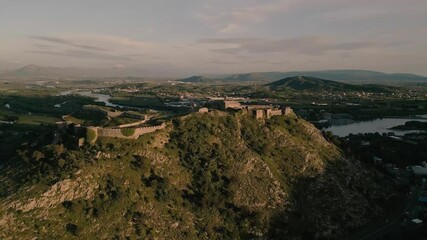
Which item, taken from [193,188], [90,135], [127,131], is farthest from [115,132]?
[193,188]

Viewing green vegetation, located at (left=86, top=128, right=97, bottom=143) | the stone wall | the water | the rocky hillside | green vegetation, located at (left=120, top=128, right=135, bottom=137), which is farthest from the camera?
the water

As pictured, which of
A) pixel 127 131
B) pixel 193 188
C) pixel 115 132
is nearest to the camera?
pixel 193 188

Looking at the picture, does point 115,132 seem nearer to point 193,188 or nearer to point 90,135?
point 90,135

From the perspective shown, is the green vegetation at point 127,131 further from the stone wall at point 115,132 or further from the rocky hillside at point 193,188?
the rocky hillside at point 193,188

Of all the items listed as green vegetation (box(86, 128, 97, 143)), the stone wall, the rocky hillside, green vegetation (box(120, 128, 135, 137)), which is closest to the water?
the rocky hillside

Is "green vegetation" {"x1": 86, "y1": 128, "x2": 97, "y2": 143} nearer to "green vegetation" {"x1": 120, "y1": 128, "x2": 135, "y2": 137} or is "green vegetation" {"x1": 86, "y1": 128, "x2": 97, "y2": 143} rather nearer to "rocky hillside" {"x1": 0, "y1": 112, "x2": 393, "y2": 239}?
"rocky hillside" {"x1": 0, "y1": 112, "x2": 393, "y2": 239}

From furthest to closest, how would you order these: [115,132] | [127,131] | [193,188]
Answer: [127,131], [115,132], [193,188]

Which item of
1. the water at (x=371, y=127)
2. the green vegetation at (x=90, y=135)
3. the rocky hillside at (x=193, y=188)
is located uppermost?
the green vegetation at (x=90, y=135)

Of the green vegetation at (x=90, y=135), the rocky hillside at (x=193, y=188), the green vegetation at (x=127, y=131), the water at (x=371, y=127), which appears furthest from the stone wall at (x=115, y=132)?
the water at (x=371, y=127)

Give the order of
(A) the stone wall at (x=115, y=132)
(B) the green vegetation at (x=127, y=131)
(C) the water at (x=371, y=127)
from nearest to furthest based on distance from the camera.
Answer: (A) the stone wall at (x=115, y=132) → (B) the green vegetation at (x=127, y=131) → (C) the water at (x=371, y=127)
